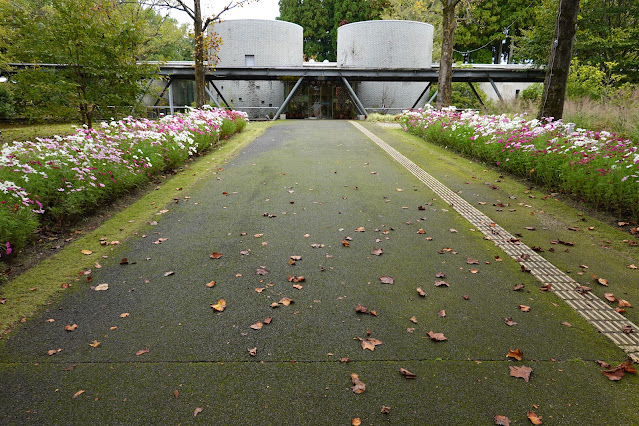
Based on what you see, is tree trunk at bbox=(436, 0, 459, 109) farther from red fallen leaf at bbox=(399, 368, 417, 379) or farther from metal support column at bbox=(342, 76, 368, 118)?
red fallen leaf at bbox=(399, 368, 417, 379)

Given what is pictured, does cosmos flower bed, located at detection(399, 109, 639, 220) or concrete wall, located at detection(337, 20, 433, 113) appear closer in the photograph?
cosmos flower bed, located at detection(399, 109, 639, 220)

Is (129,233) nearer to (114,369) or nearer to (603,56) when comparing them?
(114,369)

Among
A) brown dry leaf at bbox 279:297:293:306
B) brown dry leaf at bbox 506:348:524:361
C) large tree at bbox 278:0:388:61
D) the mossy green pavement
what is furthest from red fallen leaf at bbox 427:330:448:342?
large tree at bbox 278:0:388:61

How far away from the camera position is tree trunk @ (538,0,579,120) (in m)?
8.65

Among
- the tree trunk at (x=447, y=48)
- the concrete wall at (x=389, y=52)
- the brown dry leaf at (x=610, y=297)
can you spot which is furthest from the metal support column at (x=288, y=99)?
the brown dry leaf at (x=610, y=297)

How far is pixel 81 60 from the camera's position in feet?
33.2

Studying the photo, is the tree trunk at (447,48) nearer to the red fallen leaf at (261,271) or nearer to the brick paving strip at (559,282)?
the brick paving strip at (559,282)

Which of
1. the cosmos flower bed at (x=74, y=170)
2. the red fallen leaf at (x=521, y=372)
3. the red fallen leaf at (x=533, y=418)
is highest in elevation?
the cosmos flower bed at (x=74, y=170)

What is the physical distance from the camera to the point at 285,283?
390cm

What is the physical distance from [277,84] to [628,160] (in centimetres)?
2774

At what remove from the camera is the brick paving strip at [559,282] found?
3.10 m

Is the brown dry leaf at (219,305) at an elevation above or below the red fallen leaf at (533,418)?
above

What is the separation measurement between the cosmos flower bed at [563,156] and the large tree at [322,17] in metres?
39.5

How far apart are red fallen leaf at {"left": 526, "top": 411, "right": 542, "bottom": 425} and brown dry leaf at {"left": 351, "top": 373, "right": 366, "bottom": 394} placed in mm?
969
